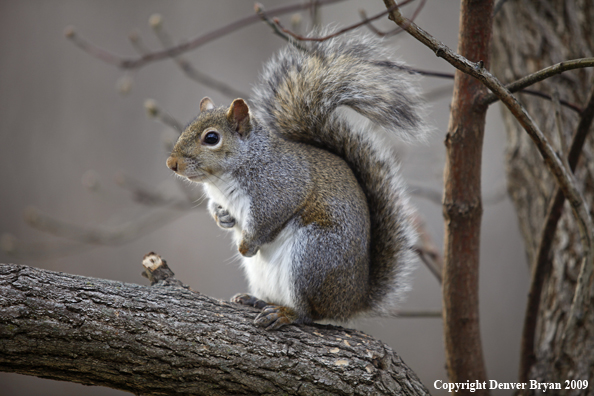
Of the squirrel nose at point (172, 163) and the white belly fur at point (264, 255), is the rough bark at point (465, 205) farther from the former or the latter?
the squirrel nose at point (172, 163)

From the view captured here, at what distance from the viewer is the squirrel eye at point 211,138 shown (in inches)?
66.8

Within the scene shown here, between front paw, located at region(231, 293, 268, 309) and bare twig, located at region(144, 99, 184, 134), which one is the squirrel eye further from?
front paw, located at region(231, 293, 268, 309)

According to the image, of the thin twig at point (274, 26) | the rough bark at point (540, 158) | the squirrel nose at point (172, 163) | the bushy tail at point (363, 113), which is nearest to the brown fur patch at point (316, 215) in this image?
the bushy tail at point (363, 113)

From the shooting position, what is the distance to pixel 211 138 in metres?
1.70

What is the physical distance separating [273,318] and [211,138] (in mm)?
733

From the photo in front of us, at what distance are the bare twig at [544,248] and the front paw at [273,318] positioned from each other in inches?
35.5

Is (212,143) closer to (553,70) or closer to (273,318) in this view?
(273,318)

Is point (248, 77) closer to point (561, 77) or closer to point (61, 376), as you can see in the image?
point (561, 77)

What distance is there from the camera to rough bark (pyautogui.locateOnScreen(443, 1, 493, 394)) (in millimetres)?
1379

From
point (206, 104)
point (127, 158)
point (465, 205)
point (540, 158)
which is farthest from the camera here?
point (127, 158)

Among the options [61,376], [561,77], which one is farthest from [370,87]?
[61,376]

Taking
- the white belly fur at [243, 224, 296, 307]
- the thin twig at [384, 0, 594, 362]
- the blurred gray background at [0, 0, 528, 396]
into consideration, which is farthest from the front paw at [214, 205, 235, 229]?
the blurred gray background at [0, 0, 528, 396]

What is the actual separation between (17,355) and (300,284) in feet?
2.73

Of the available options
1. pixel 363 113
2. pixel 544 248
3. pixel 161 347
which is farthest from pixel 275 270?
pixel 544 248
